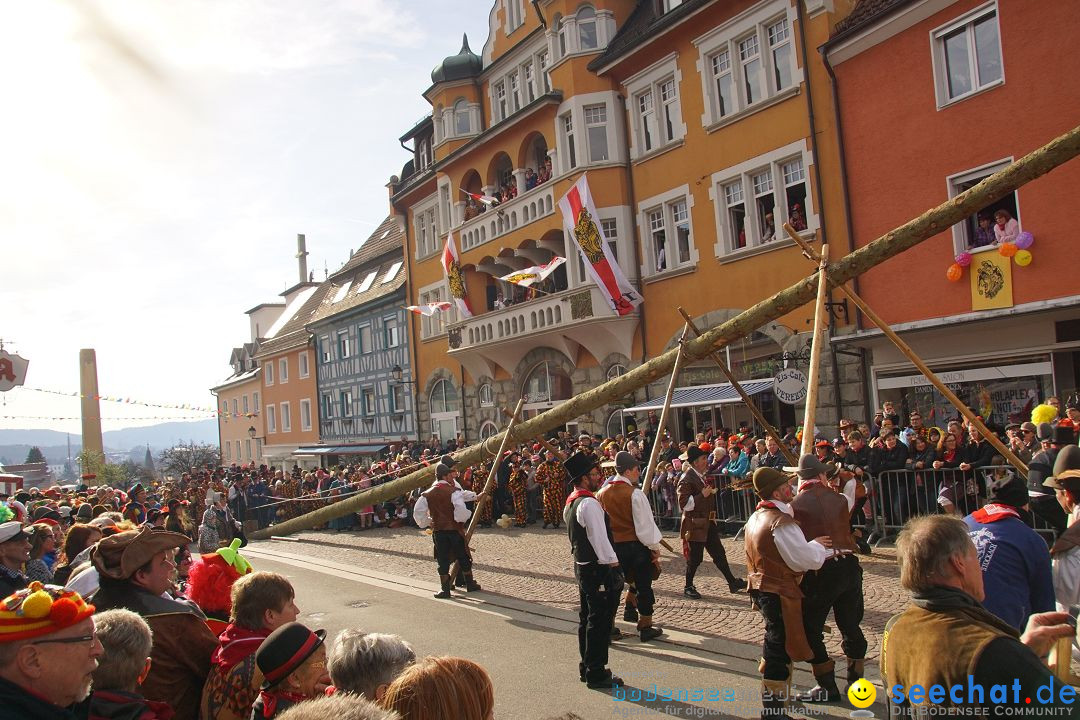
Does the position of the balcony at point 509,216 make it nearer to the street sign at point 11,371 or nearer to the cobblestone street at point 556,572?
the cobblestone street at point 556,572

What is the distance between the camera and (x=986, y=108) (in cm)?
1388

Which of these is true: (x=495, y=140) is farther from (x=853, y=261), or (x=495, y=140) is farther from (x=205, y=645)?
(x=205, y=645)

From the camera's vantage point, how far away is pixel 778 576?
19.1 feet

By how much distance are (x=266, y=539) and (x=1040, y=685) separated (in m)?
21.5

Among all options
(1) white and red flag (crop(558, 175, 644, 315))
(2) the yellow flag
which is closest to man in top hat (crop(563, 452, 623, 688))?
(2) the yellow flag

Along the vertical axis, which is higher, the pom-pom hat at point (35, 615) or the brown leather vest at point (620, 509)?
the pom-pom hat at point (35, 615)

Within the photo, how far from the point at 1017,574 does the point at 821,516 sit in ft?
8.21

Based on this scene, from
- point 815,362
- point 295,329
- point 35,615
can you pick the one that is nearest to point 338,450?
point 295,329

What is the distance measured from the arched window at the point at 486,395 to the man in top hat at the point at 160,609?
884 inches

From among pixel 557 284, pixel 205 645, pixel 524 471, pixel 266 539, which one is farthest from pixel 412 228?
pixel 205 645

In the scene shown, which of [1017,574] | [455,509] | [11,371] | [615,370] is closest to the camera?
[1017,574]

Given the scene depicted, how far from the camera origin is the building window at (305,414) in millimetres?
41875

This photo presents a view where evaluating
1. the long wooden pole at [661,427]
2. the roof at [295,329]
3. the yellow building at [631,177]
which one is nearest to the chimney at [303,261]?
the roof at [295,329]

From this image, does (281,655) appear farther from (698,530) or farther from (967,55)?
(967,55)
